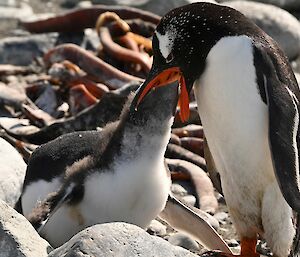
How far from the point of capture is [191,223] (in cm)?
565

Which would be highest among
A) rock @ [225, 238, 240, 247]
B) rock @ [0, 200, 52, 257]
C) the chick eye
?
the chick eye

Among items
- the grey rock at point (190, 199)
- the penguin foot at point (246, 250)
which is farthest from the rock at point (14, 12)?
the penguin foot at point (246, 250)

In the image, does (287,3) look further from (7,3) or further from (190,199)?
(190,199)

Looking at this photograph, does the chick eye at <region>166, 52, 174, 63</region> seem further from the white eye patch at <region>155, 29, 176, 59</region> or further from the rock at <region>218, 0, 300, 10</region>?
the rock at <region>218, 0, 300, 10</region>

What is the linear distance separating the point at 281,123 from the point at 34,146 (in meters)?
2.57

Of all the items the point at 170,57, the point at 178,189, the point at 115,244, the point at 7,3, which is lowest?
the point at 7,3

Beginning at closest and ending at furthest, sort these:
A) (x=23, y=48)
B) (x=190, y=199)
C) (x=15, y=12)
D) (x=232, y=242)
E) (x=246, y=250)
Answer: (x=246, y=250)
(x=232, y=242)
(x=190, y=199)
(x=23, y=48)
(x=15, y=12)

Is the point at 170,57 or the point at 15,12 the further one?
the point at 15,12

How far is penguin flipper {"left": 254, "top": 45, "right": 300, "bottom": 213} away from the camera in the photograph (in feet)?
15.6

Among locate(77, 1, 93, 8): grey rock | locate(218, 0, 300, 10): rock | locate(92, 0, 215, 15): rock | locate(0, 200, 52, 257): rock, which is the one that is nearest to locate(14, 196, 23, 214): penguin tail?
locate(0, 200, 52, 257): rock

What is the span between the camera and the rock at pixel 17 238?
4355 mm

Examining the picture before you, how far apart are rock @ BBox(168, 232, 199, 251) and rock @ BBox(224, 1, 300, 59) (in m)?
3.81

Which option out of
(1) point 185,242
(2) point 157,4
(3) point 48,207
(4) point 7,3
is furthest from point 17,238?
(4) point 7,3

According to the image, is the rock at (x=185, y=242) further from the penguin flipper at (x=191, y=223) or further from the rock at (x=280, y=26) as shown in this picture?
the rock at (x=280, y=26)
